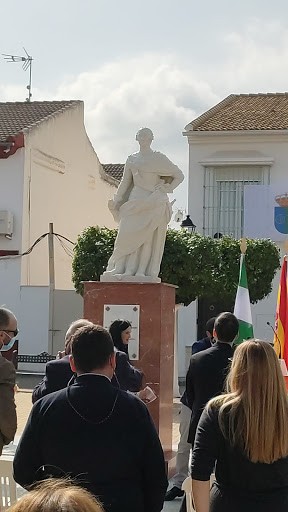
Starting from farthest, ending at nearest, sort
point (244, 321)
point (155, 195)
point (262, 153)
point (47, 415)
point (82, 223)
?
point (82, 223) < point (262, 153) < point (244, 321) < point (155, 195) < point (47, 415)

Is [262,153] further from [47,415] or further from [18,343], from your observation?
[47,415]

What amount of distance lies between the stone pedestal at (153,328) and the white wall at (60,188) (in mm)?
17751

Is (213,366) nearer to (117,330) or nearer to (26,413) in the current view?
(117,330)

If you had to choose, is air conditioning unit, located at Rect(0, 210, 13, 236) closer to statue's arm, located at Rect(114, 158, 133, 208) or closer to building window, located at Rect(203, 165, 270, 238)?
building window, located at Rect(203, 165, 270, 238)

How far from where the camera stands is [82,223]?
3247 centimetres

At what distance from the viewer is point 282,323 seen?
11.4m

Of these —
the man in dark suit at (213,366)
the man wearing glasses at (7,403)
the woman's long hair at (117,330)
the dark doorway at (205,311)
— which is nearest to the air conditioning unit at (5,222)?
the dark doorway at (205,311)

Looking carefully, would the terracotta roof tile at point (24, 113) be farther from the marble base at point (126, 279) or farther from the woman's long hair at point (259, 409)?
the woman's long hair at point (259, 409)

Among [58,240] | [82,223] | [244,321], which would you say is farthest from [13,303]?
[244,321]

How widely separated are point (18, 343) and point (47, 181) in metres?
5.76

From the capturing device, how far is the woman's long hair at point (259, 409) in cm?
375

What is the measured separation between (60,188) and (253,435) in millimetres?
27218

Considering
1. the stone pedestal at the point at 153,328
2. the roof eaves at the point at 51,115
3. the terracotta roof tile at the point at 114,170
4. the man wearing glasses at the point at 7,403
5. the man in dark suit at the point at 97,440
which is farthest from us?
the terracotta roof tile at the point at 114,170

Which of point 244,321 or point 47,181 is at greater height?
point 47,181
